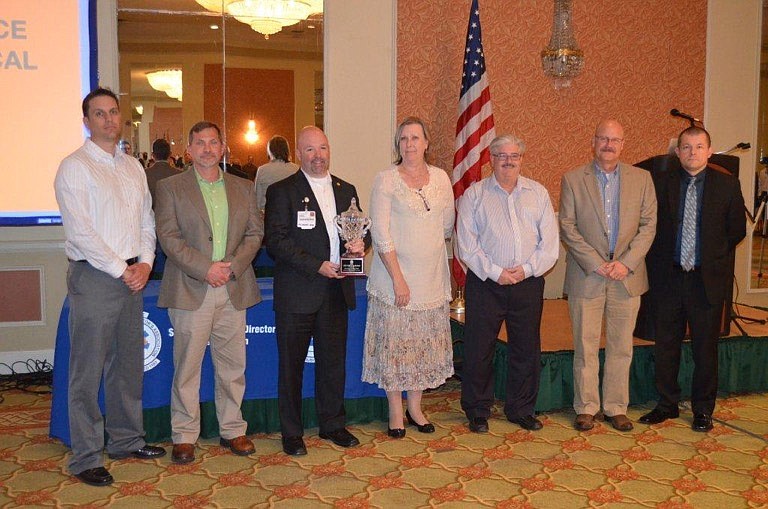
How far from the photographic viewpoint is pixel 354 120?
240 inches

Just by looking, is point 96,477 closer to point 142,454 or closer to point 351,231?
point 142,454

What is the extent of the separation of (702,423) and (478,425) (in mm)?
1303

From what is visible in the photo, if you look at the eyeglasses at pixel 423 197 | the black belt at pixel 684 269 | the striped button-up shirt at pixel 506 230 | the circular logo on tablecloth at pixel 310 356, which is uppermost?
the eyeglasses at pixel 423 197

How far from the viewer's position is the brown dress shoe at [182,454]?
370 centimetres

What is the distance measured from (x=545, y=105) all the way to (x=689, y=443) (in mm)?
3509

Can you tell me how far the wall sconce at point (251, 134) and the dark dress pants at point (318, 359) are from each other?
96.3 inches

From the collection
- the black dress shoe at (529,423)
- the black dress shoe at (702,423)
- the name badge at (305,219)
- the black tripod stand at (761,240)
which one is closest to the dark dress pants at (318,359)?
the name badge at (305,219)

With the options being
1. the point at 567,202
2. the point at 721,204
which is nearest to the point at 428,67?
the point at 567,202

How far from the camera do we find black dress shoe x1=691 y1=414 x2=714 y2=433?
14.0 feet

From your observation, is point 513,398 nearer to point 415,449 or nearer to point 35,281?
point 415,449

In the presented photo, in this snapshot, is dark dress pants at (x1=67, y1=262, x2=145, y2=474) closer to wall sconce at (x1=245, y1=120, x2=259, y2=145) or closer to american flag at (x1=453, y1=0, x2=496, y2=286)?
wall sconce at (x1=245, y1=120, x2=259, y2=145)

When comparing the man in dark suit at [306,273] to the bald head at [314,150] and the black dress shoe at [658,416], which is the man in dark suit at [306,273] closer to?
the bald head at [314,150]

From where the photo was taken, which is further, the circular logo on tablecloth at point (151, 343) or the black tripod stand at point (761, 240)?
the black tripod stand at point (761, 240)

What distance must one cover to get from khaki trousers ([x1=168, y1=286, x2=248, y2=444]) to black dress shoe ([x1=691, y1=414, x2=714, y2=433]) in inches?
101
